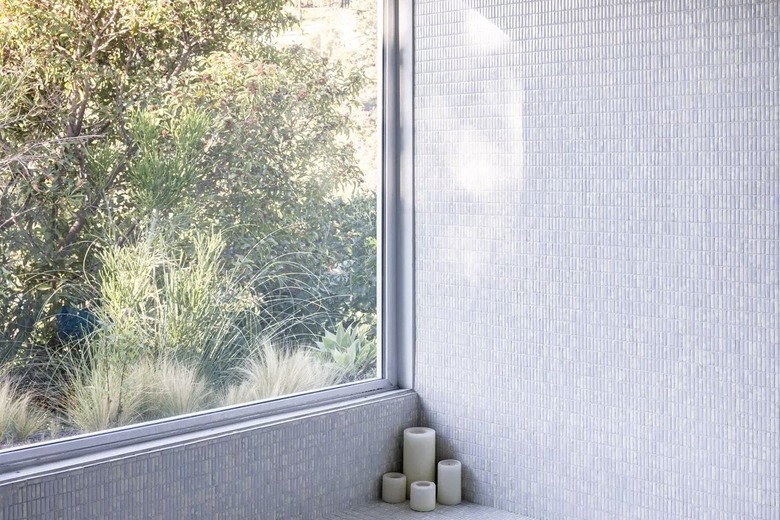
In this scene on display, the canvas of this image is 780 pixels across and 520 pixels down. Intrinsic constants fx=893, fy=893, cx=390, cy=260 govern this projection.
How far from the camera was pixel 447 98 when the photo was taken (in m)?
3.15

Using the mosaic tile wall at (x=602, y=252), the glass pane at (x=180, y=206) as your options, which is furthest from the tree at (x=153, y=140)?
the mosaic tile wall at (x=602, y=252)

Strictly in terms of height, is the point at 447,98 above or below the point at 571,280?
above

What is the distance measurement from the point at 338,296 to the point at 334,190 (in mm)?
367

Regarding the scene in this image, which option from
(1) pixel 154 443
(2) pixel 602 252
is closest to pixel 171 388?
(1) pixel 154 443

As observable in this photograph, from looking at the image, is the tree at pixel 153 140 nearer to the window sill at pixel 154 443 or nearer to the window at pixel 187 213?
the window at pixel 187 213

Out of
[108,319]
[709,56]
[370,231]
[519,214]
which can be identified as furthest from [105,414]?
[709,56]

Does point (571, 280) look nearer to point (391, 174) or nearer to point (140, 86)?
point (391, 174)

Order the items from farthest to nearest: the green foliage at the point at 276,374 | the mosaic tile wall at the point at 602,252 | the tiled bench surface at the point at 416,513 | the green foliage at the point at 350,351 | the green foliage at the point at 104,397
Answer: the green foliage at the point at 350,351 < the tiled bench surface at the point at 416,513 < the green foliage at the point at 276,374 < the mosaic tile wall at the point at 602,252 < the green foliage at the point at 104,397

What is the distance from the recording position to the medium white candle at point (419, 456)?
123 inches

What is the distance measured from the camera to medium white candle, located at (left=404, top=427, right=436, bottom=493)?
3125 millimetres

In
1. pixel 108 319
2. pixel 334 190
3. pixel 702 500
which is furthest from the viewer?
pixel 334 190

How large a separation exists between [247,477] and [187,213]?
0.81 meters

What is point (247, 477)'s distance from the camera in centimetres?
269

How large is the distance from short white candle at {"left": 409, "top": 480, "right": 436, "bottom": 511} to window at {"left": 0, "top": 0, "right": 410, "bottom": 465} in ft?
1.39
